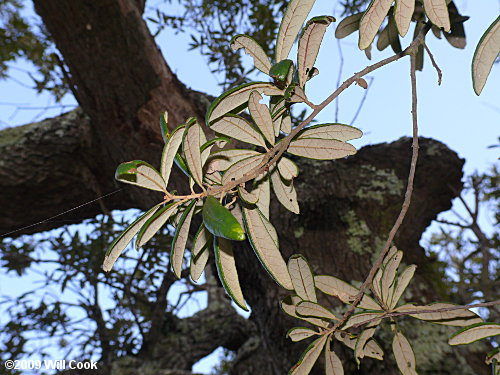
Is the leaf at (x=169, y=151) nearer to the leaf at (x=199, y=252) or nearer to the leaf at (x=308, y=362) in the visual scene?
the leaf at (x=199, y=252)

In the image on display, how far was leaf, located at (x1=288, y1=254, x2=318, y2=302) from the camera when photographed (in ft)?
2.44

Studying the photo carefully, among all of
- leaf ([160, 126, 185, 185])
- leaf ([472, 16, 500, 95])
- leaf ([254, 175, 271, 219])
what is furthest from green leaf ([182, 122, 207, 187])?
leaf ([472, 16, 500, 95])

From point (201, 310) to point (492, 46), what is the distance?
238 centimetres

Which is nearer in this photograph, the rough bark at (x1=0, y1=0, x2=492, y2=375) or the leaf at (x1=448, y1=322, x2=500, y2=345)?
the leaf at (x1=448, y1=322, x2=500, y2=345)

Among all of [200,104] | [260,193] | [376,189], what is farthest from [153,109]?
[260,193]

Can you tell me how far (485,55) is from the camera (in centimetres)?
60

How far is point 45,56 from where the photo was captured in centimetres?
288

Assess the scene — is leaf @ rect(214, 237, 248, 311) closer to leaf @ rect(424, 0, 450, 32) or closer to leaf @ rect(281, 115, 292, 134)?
leaf @ rect(281, 115, 292, 134)

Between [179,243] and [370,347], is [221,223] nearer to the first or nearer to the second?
[179,243]

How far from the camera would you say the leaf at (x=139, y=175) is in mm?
557

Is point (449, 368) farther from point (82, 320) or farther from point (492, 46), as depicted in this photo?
point (82, 320)

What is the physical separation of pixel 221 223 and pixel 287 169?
9.9 inches

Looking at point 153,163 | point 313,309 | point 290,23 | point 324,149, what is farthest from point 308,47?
point 153,163

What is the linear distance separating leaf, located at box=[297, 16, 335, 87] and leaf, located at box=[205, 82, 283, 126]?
5cm
